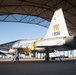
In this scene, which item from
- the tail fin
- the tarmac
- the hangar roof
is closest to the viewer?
the tarmac

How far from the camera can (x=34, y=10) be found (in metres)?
50.5

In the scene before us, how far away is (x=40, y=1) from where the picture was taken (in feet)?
140

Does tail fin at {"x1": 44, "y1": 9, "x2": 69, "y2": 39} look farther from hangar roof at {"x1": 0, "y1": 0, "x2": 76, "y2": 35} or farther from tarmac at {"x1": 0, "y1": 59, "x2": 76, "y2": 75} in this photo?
hangar roof at {"x1": 0, "y1": 0, "x2": 76, "y2": 35}

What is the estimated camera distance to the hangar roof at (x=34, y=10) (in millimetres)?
42869

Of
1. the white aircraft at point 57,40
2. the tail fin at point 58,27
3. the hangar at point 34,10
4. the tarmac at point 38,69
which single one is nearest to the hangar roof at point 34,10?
the hangar at point 34,10

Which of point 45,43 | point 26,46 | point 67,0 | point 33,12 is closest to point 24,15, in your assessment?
point 33,12

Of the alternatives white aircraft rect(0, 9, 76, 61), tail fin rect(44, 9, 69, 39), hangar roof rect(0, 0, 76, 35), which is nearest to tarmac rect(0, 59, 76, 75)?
white aircraft rect(0, 9, 76, 61)

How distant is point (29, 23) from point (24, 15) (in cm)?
542

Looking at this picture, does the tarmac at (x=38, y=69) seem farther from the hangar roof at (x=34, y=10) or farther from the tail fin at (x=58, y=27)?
the hangar roof at (x=34, y=10)

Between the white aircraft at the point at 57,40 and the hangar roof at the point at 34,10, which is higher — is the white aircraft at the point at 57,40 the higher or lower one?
the lower one

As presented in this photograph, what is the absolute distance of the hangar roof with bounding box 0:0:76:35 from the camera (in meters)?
42.9

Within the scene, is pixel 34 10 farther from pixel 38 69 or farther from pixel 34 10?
pixel 38 69

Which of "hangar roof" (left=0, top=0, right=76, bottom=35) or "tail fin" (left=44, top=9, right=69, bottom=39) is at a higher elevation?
"hangar roof" (left=0, top=0, right=76, bottom=35)

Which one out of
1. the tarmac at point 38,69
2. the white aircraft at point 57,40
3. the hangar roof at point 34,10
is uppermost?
the hangar roof at point 34,10
